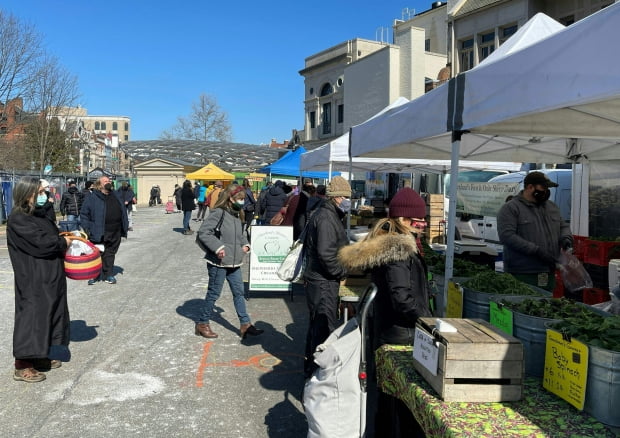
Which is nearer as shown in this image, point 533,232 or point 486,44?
point 533,232

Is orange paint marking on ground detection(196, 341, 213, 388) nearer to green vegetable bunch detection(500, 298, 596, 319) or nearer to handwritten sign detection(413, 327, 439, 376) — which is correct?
handwritten sign detection(413, 327, 439, 376)

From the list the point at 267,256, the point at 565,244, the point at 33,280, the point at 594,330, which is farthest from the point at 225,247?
the point at 594,330

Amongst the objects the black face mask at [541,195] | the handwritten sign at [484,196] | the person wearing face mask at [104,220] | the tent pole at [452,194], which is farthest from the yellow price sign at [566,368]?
the handwritten sign at [484,196]

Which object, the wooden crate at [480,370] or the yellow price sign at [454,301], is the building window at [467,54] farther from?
the wooden crate at [480,370]

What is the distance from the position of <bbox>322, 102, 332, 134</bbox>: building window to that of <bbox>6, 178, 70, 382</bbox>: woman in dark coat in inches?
1698

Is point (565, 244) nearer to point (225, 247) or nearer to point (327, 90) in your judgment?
point (225, 247)

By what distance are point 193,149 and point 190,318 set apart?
6052 cm

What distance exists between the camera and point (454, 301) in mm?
3514

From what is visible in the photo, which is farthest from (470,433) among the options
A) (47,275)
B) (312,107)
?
(312,107)

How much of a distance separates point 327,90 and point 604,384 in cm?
4713

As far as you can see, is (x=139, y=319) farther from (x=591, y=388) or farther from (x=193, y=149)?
(x=193, y=149)

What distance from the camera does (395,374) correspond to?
2.82 m

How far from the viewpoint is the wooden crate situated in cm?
228

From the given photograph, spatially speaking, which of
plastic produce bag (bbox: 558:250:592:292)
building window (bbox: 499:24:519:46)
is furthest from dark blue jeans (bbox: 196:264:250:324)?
building window (bbox: 499:24:519:46)
